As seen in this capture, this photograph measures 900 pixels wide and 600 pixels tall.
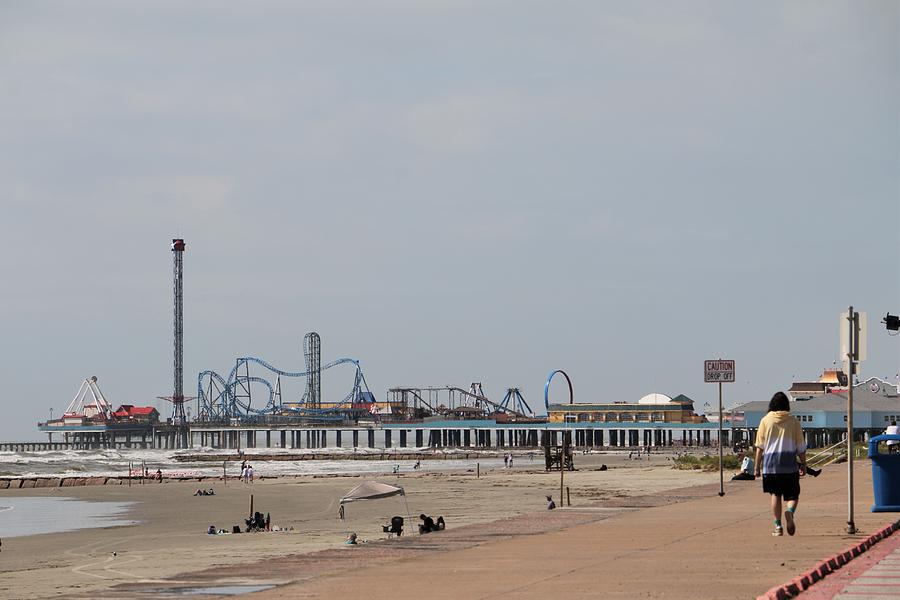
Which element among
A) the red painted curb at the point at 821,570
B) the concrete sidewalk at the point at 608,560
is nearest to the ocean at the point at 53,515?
the concrete sidewalk at the point at 608,560

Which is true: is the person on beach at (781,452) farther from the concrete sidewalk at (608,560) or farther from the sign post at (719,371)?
the sign post at (719,371)

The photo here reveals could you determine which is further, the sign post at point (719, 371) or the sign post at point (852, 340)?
the sign post at point (719, 371)

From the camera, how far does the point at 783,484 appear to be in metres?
14.7

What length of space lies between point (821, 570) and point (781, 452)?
352 cm

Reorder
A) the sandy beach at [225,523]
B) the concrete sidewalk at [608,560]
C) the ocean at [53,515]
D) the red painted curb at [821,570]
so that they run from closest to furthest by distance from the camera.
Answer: the red painted curb at [821,570] < the concrete sidewalk at [608,560] < the sandy beach at [225,523] < the ocean at [53,515]

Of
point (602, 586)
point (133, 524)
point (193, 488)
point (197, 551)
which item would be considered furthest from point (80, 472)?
point (602, 586)

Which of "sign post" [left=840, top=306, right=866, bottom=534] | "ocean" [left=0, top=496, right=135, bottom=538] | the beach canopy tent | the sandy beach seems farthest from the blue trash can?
"ocean" [left=0, top=496, right=135, bottom=538]

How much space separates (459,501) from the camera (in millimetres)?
48906

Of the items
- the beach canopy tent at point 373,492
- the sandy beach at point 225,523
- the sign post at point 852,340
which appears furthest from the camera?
the beach canopy tent at point 373,492

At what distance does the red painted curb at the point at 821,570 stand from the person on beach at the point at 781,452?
1.03 m

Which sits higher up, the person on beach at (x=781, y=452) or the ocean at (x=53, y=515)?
the person on beach at (x=781, y=452)

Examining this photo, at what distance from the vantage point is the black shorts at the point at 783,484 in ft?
48.0

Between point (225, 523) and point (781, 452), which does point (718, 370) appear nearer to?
point (781, 452)

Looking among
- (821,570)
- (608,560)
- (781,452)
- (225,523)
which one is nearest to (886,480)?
(781,452)
